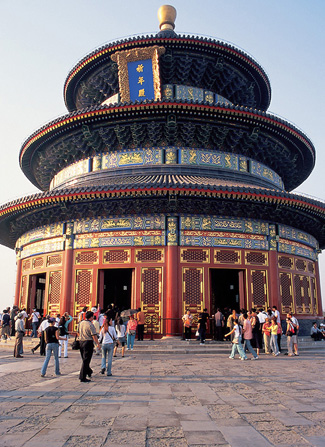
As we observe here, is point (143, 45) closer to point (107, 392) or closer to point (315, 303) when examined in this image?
point (315, 303)

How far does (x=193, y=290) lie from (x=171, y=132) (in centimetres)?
807

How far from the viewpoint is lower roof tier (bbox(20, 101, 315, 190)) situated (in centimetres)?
1898

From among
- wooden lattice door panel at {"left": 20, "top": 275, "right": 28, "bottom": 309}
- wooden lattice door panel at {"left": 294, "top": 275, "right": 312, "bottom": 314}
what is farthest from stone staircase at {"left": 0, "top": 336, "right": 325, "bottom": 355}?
wooden lattice door panel at {"left": 20, "top": 275, "right": 28, "bottom": 309}

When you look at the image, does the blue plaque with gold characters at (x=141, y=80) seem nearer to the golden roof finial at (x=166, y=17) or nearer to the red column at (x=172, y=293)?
the golden roof finial at (x=166, y=17)

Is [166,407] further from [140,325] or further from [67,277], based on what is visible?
[67,277]

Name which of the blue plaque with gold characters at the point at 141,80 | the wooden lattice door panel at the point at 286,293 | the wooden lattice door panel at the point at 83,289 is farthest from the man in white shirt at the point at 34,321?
the blue plaque with gold characters at the point at 141,80

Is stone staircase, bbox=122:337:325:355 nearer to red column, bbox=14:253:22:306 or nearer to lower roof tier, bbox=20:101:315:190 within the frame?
red column, bbox=14:253:22:306

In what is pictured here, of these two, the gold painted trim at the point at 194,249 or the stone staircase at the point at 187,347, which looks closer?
the stone staircase at the point at 187,347

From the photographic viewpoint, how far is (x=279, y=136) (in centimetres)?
2108

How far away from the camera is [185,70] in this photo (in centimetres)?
2308

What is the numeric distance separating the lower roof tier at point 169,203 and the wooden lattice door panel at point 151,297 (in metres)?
2.77

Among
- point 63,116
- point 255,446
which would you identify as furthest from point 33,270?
point 255,446

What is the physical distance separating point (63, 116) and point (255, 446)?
18.5 m

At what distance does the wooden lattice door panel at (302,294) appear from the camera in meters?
19.3
